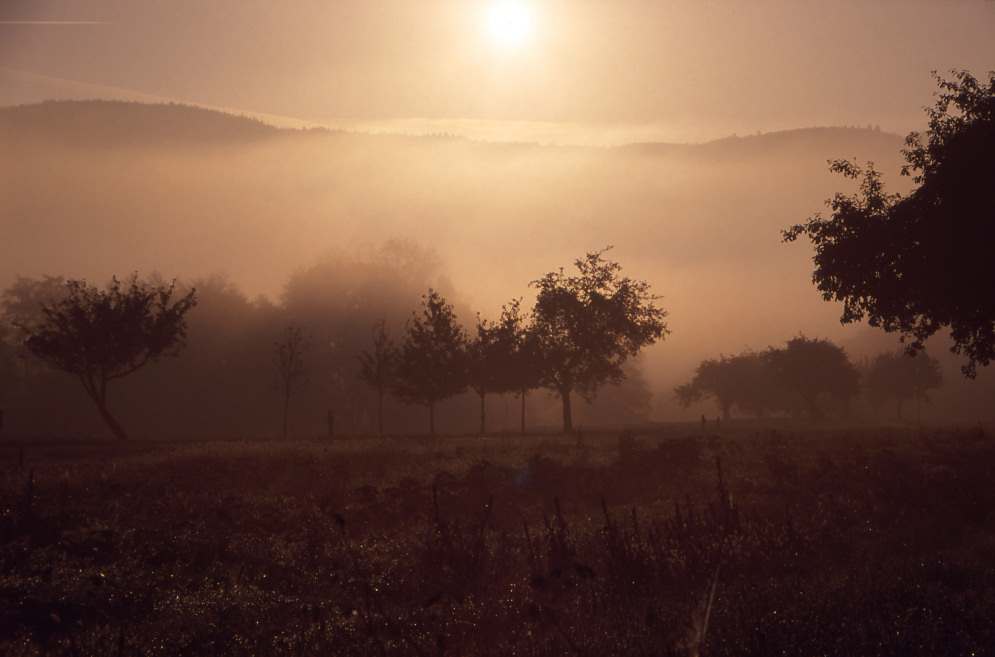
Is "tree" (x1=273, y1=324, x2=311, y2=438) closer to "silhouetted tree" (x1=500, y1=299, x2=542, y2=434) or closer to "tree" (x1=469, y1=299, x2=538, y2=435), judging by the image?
"tree" (x1=469, y1=299, x2=538, y2=435)

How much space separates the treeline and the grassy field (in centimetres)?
2227

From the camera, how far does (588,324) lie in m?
57.7

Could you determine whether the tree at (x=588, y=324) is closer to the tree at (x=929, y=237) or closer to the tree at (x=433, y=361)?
the tree at (x=433, y=361)

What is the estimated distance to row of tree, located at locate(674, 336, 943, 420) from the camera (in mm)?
81188

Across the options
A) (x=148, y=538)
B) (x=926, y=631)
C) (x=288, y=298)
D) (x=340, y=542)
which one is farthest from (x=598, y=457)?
(x=288, y=298)

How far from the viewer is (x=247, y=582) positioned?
10.9 m

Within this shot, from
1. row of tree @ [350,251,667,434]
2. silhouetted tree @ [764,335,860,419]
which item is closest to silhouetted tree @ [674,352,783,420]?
silhouetted tree @ [764,335,860,419]

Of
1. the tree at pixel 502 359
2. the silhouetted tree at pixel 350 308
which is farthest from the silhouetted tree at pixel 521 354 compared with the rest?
the silhouetted tree at pixel 350 308

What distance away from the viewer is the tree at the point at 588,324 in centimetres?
5784

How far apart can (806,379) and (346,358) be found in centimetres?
5218

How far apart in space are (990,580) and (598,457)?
17.4 m

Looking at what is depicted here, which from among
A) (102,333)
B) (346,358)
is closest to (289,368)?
(102,333)

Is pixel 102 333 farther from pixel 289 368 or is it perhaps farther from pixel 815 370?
pixel 815 370

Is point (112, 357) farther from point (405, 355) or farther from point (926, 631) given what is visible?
point (926, 631)
